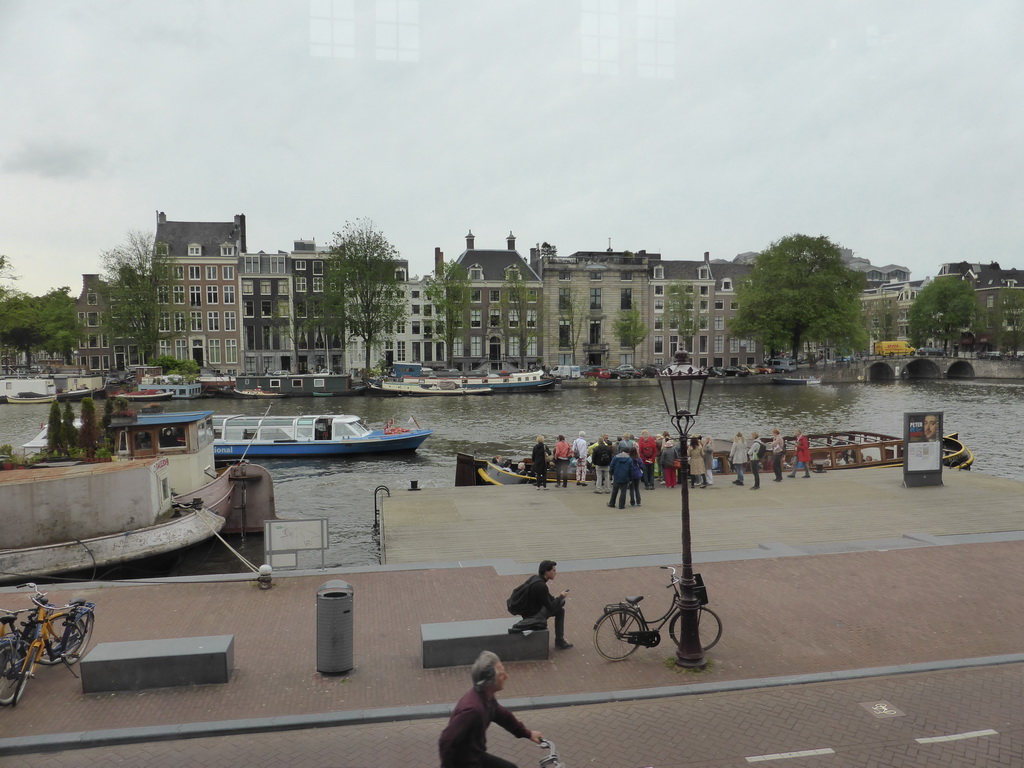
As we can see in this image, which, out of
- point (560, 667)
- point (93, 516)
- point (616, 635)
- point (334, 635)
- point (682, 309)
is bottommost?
point (560, 667)

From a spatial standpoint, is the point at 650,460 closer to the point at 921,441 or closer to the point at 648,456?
the point at 648,456

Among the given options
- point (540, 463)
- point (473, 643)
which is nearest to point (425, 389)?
point (540, 463)

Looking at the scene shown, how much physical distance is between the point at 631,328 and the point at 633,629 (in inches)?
3387

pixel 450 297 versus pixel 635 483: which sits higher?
pixel 450 297

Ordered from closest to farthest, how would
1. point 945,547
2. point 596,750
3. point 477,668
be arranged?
point 477,668, point 596,750, point 945,547

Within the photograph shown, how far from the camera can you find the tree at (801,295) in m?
83.3

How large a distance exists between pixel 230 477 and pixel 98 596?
29.4 ft

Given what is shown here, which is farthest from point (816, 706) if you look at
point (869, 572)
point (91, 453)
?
point (91, 453)

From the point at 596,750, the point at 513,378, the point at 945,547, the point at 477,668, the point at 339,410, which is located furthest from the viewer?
the point at 513,378

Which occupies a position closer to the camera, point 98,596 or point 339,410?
point 98,596

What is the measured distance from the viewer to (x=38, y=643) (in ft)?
28.7

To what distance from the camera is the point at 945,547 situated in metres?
14.9

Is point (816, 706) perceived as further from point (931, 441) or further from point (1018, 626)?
point (931, 441)

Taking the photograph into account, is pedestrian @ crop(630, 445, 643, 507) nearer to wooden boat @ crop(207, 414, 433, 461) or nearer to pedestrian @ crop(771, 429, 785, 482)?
pedestrian @ crop(771, 429, 785, 482)
